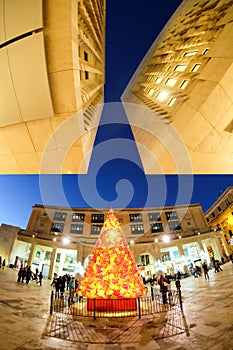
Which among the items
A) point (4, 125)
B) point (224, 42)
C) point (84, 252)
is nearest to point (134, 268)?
point (4, 125)

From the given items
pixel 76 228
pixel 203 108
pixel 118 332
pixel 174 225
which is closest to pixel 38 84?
pixel 203 108

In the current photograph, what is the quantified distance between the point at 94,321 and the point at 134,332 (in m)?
2.19

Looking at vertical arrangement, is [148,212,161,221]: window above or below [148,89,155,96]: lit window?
above

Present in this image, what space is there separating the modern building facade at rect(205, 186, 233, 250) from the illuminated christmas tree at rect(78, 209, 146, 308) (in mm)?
47200

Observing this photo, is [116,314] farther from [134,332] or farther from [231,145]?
[231,145]

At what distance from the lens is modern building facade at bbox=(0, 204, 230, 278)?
114ft

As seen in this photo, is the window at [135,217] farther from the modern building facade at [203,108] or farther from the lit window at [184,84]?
the lit window at [184,84]

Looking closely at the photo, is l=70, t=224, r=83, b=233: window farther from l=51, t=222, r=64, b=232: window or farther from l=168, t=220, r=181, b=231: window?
l=168, t=220, r=181, b=231: window

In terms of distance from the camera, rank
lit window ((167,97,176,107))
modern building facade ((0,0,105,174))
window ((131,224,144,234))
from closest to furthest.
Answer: modern building facade ((0,0,105,174)), lit window ((167,97,176,107)), window ((131,224,144,234))

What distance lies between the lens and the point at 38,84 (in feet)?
13.8

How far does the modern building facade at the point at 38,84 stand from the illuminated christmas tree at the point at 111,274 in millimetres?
5969

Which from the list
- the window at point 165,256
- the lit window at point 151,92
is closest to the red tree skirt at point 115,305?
the lit window at point 151,92

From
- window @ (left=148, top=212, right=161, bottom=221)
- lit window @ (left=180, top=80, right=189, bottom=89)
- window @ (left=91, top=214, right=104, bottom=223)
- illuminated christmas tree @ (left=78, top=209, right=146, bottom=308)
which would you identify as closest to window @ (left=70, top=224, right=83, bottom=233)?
window @ (left=91, top=214, right=104, bottom=223)

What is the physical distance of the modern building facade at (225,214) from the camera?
162 ft
